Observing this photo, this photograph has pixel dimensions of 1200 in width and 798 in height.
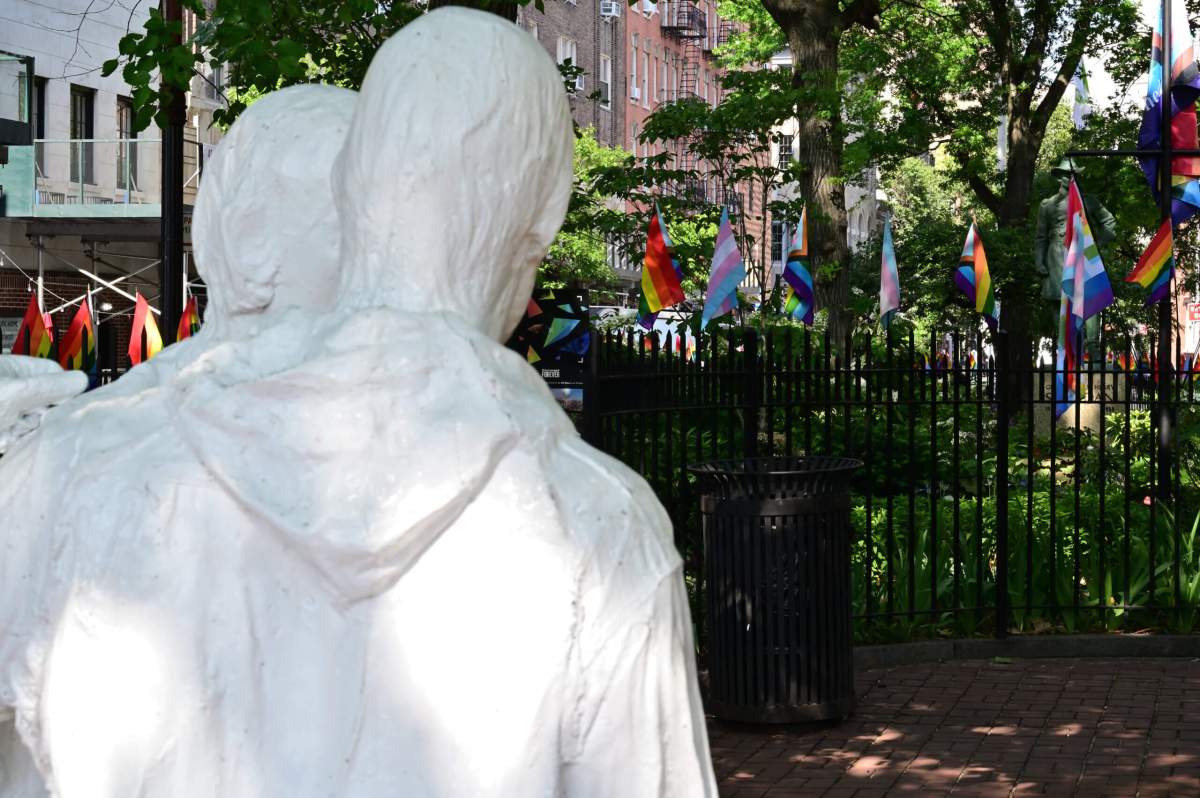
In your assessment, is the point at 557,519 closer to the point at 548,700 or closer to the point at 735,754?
the point at 548,700

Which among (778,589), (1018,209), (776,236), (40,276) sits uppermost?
(776,236)

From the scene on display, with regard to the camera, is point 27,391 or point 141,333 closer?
point 27,391

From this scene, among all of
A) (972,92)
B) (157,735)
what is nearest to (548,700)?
(157,735)

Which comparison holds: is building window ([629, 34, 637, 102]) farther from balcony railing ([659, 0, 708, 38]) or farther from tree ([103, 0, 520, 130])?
tree ([103, 0, 520, 130])

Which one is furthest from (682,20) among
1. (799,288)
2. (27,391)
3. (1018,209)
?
(27,391)

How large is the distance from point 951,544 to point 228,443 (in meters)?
9.87

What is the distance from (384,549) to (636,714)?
0.25 m

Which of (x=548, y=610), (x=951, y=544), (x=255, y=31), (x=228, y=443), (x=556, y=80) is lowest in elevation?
(x=951, y=544)

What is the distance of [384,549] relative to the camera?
142 centimetres

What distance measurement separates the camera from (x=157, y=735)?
4.76ft

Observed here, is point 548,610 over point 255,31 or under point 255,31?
under

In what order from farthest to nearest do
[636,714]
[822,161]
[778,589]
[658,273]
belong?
1. [822,161]
2. [658,273]
3. [778,589]
4. [636,714]

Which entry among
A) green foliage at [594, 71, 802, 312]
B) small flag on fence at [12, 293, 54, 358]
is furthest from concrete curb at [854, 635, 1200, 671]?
green foliage at [594, 71, 802, 312]

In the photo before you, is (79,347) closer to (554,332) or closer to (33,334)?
(33,334)
